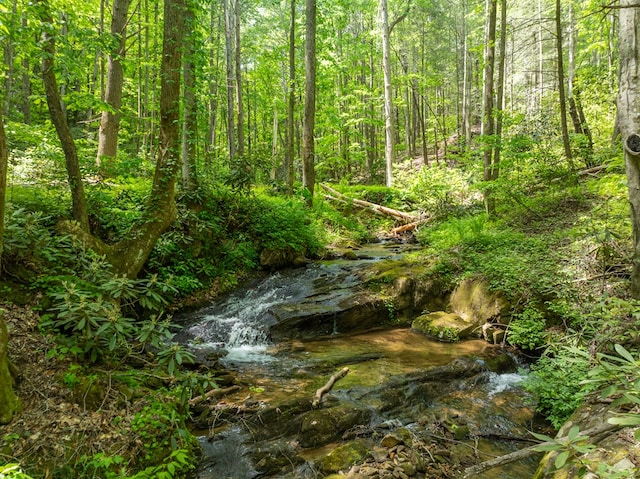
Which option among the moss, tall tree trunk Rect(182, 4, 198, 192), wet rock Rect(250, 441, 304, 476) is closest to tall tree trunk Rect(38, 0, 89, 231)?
tall tree trunk Rect(182, 4, 198, 192)

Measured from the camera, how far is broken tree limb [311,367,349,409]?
4.79 m

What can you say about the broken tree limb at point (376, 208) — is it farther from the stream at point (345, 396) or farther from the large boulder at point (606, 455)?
the large boulder at point (606, 455)

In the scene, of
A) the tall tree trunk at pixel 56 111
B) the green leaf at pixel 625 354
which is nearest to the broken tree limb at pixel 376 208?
the tall tree trunk at pixel 56 111

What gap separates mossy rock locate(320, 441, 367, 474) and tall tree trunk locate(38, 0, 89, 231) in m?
5.13

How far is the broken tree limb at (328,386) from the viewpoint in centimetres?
479

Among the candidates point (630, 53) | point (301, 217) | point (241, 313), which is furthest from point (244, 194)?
point (630, 53)

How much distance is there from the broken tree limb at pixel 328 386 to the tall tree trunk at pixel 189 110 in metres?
5.46

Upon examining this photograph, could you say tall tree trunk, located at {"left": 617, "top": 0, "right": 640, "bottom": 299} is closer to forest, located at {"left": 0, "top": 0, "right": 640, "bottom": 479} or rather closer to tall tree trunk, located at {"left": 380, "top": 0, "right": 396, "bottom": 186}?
forest, located at {"left": 0, "top": 0, "right": 640, "bottom": 479}

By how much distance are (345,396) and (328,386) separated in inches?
11.2

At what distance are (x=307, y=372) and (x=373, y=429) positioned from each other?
5.57 ft

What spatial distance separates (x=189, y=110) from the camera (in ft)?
25.6

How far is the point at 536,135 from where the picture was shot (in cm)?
1135

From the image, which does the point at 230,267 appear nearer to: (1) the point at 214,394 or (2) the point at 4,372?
(1) the point at 214,394

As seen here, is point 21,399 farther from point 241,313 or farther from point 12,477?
point 241,313
